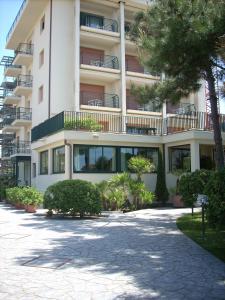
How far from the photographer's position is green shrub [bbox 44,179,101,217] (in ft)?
52.5

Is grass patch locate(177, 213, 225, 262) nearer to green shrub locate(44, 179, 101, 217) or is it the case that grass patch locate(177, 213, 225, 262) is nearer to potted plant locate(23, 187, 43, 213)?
green shrub locate(44, 179, 101, 217)

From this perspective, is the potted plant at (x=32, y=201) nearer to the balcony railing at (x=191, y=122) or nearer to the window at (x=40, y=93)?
the balcony railing at (x=191, y=122)

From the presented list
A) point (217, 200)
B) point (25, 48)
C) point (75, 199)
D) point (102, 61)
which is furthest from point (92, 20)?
point (217, 200)

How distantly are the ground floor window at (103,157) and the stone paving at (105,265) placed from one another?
28.9 ft

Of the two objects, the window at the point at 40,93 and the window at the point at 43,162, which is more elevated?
the window at the point at 40,93

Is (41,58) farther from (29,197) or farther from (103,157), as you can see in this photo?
(29,197)

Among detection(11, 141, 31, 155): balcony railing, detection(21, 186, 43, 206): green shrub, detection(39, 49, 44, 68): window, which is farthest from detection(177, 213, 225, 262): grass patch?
detection(39, 49, 44, 68): window

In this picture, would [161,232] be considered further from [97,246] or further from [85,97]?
[85,97]

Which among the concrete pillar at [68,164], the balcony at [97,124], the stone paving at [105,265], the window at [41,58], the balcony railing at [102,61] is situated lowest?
the stone paving at [105,265]

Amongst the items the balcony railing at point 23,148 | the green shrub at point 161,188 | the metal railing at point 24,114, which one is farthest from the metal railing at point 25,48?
the green shrub at point 161,188

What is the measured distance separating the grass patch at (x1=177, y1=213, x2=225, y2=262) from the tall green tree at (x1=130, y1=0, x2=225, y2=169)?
15.9 ft

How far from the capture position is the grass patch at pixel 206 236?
9252 mm

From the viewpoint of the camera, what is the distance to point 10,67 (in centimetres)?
3984

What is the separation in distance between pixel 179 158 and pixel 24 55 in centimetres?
1769
